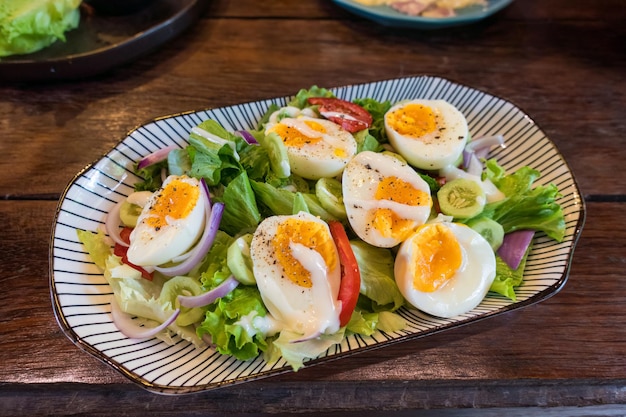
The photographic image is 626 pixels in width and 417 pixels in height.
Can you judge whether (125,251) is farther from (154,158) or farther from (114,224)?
(154,158)

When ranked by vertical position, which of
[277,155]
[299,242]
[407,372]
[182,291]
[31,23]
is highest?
[31,23]

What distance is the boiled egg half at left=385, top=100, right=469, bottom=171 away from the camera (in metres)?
1.65

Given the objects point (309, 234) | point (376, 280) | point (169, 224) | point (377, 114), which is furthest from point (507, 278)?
point (169, 224)

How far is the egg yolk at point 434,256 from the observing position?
1.39m

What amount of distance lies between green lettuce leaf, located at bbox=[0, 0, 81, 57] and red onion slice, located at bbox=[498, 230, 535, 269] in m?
2.08

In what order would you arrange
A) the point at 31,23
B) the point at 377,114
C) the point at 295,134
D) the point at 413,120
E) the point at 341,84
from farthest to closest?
1. the point at 341,84
2. the point at 31,23
3. the point at 377,114
4. the point at 413,120
5. the point at 295,134

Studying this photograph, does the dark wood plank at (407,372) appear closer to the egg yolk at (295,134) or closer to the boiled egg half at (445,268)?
the boiled egg half at (445,268)

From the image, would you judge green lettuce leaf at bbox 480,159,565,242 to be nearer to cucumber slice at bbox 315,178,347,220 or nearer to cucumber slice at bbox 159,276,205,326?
cucumber slice at bbox 315,178,347,220

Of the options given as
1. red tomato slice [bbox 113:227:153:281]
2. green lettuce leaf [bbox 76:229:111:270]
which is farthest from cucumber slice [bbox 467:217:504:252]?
green lettuce leaf [bbox 76:229:111:270]

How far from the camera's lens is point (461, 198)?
5.15ft

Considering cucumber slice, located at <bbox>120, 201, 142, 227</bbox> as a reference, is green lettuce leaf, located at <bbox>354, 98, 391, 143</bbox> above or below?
above

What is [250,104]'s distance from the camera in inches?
74.1

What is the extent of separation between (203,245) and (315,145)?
49cm

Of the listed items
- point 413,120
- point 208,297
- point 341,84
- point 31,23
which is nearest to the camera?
point 208,297
